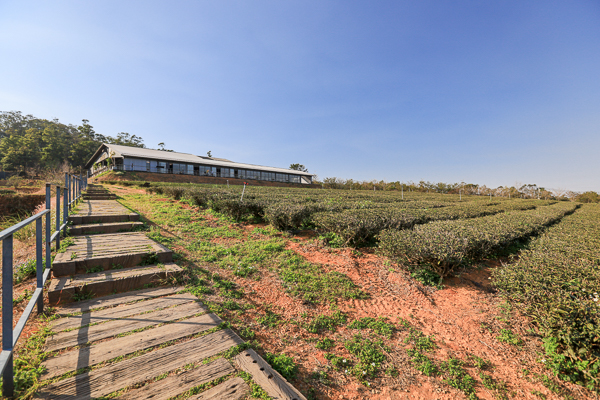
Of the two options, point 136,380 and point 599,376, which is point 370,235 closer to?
point 599,376

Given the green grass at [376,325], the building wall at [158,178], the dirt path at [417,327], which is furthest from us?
the building wall at [158,178]

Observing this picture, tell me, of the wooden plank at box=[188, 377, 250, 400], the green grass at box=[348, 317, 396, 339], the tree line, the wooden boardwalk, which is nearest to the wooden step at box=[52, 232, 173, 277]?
the wooden boardwalk

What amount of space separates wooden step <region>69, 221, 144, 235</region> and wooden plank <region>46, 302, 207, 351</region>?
139 inches

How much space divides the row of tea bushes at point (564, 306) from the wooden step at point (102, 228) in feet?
24.2

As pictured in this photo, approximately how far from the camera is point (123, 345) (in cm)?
218

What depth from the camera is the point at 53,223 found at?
540cm

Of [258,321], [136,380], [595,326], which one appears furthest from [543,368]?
[136,380]

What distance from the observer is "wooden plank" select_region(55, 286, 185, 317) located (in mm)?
2678

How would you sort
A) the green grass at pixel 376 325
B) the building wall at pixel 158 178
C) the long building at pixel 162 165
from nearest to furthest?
the green grass at pixel 376 325, the building wall at pixel 158 178, the long building at pixel 162 165

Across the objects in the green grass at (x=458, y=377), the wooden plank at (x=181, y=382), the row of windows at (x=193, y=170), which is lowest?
the green grass at (x=458, y=377)

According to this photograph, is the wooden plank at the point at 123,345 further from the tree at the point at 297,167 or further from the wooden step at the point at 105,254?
the tree at the point at 297,167

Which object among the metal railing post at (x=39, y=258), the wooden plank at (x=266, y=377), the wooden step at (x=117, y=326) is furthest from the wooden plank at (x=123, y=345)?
the metal railing post at (x=39, y=258)

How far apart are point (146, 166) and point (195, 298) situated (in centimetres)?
3495

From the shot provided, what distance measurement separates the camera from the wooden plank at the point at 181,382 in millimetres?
1724
